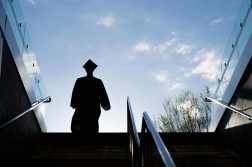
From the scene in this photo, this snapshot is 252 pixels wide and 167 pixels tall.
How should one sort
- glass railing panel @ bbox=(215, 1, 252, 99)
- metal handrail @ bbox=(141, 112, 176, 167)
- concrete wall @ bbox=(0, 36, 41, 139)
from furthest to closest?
glass railing panel @ bbox=(215, 1, 252, 99), concrete wall @ bbox=(0, 36, 41, 139), metal handrail @ bbox=(141, 112, 176, 167)

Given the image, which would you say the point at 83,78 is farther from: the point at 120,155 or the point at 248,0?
the point at 248,0

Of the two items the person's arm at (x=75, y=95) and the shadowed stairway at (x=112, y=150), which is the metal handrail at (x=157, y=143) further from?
the person's arm at (x=75, y=95)

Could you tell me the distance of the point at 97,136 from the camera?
5.94 m

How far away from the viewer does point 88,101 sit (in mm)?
6086

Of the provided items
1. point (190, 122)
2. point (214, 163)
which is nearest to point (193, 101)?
point (190, 122)

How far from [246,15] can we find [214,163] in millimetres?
2452

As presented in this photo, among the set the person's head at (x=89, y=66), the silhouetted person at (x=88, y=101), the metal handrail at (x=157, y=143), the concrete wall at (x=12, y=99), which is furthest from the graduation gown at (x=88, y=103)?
the metal handrail at (x=157, y=143)

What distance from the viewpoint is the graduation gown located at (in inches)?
234

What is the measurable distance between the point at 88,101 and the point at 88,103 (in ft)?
0.13

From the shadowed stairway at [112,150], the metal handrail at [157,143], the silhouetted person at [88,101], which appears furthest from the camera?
the silhouetted person at [88,101]

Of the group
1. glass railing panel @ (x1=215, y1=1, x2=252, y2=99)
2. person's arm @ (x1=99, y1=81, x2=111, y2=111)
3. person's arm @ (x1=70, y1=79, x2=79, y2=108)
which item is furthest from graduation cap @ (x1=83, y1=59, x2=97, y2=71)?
glass railing panel @ (x1=215, y1=1, x2=252, y2=99)

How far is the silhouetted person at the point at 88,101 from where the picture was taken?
595 cm

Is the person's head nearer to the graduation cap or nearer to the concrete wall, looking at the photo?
the graduation cap

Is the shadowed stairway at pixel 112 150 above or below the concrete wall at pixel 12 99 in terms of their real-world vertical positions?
below
